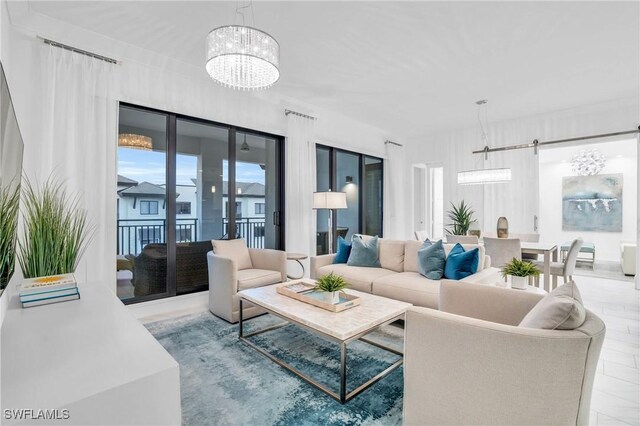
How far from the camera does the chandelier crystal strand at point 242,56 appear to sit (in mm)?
2076

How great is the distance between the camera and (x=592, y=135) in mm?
4988

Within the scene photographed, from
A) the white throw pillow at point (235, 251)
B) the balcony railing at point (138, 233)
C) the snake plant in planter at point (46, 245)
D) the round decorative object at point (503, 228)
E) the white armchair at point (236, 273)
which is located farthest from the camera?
the round decorative object at point (503, 228)

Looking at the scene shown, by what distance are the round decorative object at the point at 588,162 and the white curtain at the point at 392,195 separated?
4.02m

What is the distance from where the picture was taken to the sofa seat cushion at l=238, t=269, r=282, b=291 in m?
3.21

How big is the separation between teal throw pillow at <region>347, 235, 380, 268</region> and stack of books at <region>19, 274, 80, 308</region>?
273cm

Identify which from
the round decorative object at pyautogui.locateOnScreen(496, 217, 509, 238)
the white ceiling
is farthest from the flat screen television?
the round decorative object at pyautogui.locateOnScreen(496, 217, 509, 238)

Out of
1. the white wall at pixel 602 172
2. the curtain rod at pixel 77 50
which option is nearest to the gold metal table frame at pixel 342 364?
the curtain rod at pixel 77 50

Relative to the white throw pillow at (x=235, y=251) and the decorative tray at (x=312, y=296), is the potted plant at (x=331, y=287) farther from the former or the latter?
the white throw pillow at (x=235, y=251)

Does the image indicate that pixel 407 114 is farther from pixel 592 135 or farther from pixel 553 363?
pixel 553 363

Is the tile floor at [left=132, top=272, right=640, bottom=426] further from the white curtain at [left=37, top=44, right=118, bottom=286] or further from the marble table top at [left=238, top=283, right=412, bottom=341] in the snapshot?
the marble table top at [left=238, top=283, right=412, bottom=341]

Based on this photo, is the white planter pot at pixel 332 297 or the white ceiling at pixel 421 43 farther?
the white ceiling at pixel 421 43

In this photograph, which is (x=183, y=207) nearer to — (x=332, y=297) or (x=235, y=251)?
(x=235, y=251)

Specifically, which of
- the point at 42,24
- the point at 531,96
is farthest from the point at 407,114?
the point at 42,24
